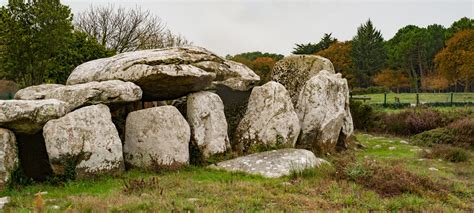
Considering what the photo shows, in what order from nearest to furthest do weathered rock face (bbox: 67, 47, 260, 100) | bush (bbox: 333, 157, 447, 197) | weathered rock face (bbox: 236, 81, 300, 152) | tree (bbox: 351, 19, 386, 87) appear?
bush (bbox: 333, 157, 447, 197)
weathered rock face (bbox: 67, 47, 260, 100)
weathered rock face (bbox: 236, 81, 300, 152)
tree (bbox: 351, 19, 386, 87)

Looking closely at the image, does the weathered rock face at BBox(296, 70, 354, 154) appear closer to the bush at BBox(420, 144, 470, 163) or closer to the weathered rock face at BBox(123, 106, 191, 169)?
the bush at BBox(420, 144, 470, 163)

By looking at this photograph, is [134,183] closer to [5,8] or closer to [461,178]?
[461,178]

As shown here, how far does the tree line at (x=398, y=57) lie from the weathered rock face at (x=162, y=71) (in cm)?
4656

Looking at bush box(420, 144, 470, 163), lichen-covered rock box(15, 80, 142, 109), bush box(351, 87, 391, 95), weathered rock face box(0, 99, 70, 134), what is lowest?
bush box(420, 144, 470, 163)

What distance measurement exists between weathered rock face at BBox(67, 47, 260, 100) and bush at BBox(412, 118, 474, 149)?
29.4 ft

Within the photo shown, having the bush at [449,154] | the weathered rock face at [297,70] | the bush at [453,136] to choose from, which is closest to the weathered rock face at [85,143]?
the weathered rock face at [297,70]

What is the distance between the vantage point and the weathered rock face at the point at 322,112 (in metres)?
14.8

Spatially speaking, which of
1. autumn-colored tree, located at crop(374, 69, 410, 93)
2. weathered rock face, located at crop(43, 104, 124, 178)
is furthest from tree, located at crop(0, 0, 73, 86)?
autumn-colored tree, located at crop(374, 69, 410, 93)

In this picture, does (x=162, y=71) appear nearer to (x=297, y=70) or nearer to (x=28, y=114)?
(x=28, y=114)

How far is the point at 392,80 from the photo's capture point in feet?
225

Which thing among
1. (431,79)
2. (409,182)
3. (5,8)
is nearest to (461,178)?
(409,182)

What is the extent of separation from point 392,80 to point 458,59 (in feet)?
43.8

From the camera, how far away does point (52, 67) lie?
82.6 ft

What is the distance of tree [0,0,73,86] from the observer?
22.8 metres
